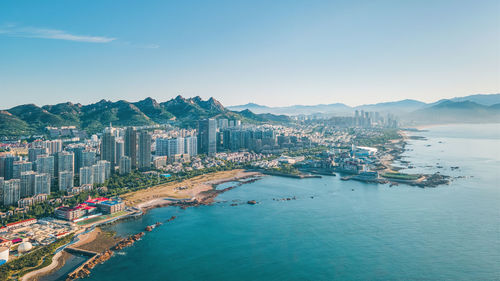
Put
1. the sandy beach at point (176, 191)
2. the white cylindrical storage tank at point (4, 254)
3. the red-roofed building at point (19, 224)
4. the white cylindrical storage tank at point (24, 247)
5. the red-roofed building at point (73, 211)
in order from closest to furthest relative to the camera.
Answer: the white cylindrical storage tank at point (4, 254) → the white cylindrical storage tank at point (24, 247) → the red-roofed building at point (19, 224) → the red-roofed building at point (73, 211) → the sandy beach at point (176, 191)

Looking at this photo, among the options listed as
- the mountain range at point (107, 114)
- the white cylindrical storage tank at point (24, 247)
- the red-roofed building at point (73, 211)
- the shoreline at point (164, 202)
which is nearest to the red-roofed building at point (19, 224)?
the red-roofed building at point (73, 211)

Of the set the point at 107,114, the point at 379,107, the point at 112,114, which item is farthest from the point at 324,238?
the point at 379,107

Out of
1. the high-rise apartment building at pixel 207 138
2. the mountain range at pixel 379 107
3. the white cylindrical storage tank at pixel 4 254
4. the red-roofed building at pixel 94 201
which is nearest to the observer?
the white cylindrical storage tank at pixel 4 254

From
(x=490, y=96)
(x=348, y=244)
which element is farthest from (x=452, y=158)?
(x=490, y=96)

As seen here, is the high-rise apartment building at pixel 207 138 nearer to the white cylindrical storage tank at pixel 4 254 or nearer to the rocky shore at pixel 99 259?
the rocky shore at pixel 99 259

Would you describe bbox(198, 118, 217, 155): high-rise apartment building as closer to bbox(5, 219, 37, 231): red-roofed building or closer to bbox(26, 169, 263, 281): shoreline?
bbox(26, 169, 263, 281): shoreline

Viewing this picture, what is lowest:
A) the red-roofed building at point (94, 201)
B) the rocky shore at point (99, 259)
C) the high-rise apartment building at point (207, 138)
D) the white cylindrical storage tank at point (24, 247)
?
the rocky shore at point (99, 259)

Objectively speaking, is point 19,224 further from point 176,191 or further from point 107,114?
point 107,114
